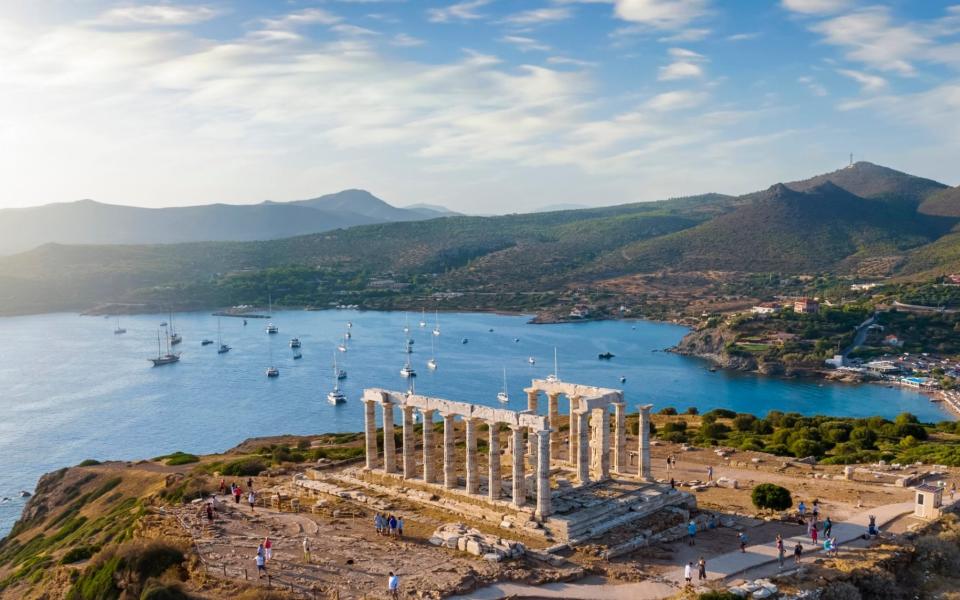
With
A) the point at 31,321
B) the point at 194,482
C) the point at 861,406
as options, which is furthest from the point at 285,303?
the point at 194,482

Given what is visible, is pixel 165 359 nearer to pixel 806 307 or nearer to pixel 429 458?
pixel 429 458

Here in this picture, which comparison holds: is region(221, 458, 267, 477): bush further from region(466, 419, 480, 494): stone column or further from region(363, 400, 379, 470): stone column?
region(466, 419, 480, 494): stone column

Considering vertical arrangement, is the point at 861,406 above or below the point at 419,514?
below

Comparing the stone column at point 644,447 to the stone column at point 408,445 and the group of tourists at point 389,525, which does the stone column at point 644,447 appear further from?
the group of tourists at point 389,525

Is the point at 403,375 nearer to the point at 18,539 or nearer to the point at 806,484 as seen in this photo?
the point at 18,539

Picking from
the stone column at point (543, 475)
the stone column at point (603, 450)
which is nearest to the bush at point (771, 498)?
the stone column at point (603, 450)

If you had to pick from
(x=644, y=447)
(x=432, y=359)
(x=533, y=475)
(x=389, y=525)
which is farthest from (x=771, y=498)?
(x=432, y=359)
